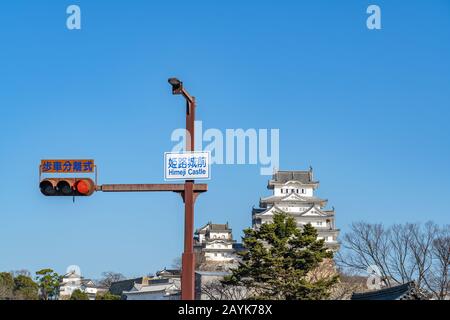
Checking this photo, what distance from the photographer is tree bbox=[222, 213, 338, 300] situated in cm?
3102

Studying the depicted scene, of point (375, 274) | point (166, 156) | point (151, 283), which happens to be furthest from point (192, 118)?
point (151, 283)

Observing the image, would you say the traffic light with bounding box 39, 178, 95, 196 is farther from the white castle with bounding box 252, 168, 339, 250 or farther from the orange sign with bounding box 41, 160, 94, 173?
the white castle with bounding box 252, 168, 339, 250

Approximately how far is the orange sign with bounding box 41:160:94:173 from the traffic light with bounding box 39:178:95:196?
0.22 m

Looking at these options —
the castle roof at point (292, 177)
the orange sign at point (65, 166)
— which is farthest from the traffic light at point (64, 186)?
the castle roof at point (292, 177)

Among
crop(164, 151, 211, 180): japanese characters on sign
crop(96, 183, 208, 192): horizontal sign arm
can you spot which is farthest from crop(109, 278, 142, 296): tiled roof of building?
crop(164, 151, 211, 180): japanese characters on sign

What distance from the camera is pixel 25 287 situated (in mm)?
60969

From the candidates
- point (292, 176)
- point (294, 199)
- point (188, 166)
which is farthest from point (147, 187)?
point (292, 176)

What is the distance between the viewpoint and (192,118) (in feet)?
41.7

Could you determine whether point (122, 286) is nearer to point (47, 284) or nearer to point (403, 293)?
point (47, 284)
